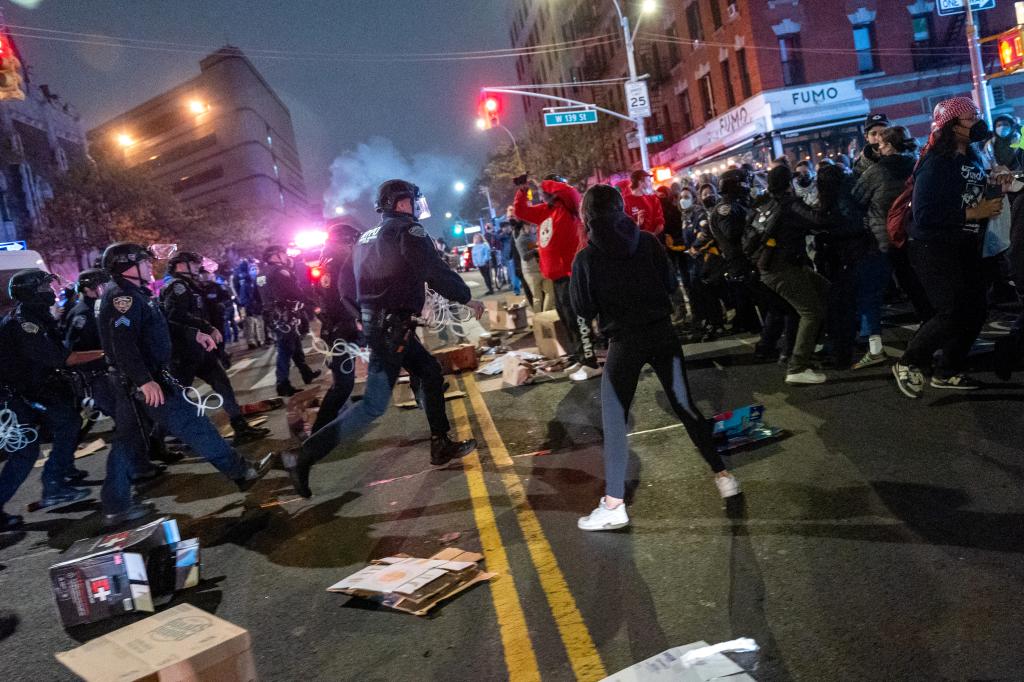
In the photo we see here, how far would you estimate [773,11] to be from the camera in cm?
3020

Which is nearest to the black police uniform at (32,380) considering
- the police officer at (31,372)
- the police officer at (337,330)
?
the police officer at (31,372)

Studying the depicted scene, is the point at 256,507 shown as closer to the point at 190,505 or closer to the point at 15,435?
the point at 190,505

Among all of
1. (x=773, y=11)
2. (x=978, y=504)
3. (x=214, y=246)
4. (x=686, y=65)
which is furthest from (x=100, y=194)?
(x=978, y=504)

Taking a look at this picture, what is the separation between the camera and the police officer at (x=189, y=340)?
8242mm

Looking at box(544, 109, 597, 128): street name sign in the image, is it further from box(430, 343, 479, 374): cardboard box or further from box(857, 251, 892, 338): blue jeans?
box(857, 251, 892, 338): blue jeans

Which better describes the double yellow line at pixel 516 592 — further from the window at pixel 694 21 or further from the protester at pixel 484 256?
the window at pixel 694 21

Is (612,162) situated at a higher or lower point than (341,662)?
higher

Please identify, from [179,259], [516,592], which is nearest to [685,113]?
[179,259]

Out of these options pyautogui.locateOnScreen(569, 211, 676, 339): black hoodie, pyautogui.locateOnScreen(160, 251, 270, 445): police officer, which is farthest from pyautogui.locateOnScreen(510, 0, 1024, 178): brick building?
pyautogui.locateOnScreen(569, 211, 676, 339): black hoodie

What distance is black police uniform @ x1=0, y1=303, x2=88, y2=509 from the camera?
6738 mm

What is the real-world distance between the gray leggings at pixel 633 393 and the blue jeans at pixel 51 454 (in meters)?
5.39

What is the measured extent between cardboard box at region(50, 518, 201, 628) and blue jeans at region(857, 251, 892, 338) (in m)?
6.36

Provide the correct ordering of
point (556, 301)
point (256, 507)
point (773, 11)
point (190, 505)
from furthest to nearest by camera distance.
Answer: point (773, 11), point (556, 301), point (190, 505), point (256, 507)

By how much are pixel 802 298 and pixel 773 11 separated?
27691mm
